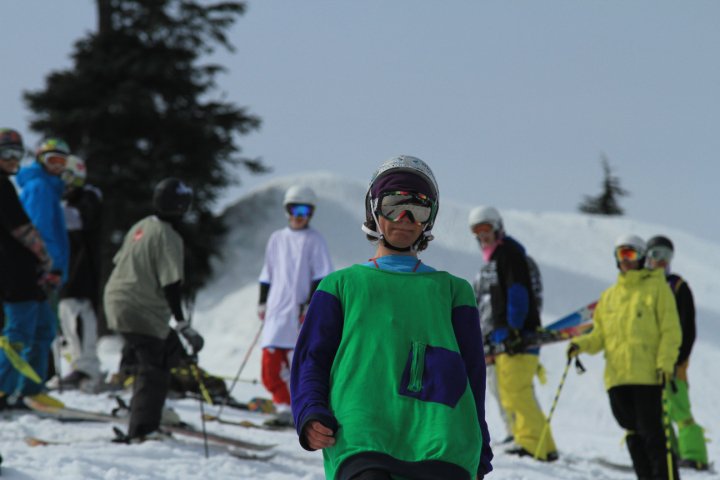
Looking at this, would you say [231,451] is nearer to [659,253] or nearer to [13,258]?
[13,258]

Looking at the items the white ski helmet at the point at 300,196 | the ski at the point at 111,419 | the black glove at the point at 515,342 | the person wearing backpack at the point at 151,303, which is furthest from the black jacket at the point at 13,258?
the black glove at the point at 515,342

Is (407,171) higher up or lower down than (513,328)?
higher up

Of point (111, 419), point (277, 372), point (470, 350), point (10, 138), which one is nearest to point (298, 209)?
point (277, 372)

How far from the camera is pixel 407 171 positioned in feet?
10.1

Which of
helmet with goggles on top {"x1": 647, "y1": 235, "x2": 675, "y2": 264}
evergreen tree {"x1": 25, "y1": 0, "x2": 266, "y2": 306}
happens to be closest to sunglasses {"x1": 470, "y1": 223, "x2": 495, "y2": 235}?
helmet with goggles on top {"x1": 647, "y1": 235, "x2": 675, "y2": 264}

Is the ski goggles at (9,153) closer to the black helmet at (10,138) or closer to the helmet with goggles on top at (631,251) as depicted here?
the black helmet at (10,138)

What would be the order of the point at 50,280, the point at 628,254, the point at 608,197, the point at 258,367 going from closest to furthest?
the point at 628,254 < the point at 50,280 < the point at 258,367 < the point at 608,197

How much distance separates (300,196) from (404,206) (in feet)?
19.4

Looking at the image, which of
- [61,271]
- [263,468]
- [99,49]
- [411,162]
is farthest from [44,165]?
[99,49]

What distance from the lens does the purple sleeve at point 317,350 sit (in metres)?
2.85

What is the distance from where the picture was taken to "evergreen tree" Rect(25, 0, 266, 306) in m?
22.5

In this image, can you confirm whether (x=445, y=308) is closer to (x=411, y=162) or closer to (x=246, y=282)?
(x=411, y=162)

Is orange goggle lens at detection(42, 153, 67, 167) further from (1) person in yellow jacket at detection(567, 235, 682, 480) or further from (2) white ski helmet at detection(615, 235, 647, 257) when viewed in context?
(2) white ski helmet at detection(615, 235, 647, 257)

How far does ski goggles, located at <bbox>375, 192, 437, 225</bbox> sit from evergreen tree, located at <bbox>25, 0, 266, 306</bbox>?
1954 centimetres
